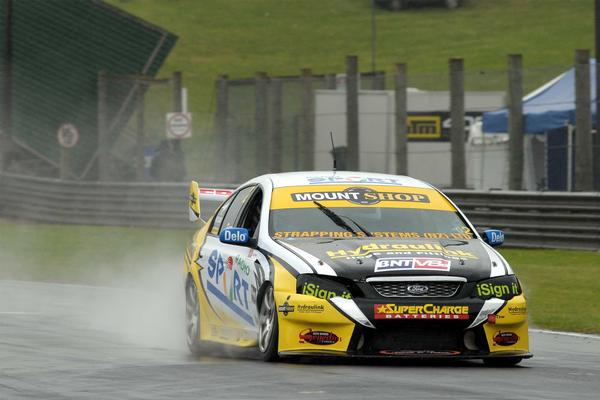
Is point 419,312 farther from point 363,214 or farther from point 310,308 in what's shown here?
point 363,214

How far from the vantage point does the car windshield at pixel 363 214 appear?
10.6 meters

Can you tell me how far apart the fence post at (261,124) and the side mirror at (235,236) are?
17609 millimetres

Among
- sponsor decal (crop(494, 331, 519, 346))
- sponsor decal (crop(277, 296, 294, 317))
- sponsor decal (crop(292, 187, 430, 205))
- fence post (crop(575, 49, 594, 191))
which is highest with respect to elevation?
fence post (crop(575, 49, 594, 191))

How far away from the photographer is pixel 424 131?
2986 cm

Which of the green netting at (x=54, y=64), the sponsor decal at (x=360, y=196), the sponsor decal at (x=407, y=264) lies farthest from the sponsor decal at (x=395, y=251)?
the green netting at (x=54, y=64)

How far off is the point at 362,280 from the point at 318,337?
435 mm

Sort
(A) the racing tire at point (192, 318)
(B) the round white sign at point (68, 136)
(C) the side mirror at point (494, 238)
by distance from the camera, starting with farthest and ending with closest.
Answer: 1. (B) the round white sign at point (68, 136)
2. (A) the racing tire at point (192, 318)
3. (C) the side mirror at point (494, 238)

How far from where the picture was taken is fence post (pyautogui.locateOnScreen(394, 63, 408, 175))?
25141 millimetres

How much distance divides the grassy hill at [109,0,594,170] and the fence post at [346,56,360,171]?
3468 cm

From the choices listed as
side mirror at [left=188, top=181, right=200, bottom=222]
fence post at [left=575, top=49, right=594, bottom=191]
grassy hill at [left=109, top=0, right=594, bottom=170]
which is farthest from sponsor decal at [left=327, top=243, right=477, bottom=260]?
grassy hill at [left=109, top=0, right=594, bottom=170]

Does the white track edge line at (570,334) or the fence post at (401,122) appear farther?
the fence post at (401,122)

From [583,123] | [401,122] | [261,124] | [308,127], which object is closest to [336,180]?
[583,123]

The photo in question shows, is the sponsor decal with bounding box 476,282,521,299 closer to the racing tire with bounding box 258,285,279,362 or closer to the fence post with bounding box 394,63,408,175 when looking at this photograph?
the racing tire with bounding box 258,285,279,362

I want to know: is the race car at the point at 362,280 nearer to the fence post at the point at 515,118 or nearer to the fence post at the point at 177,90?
the fence post at the point at 515,118
